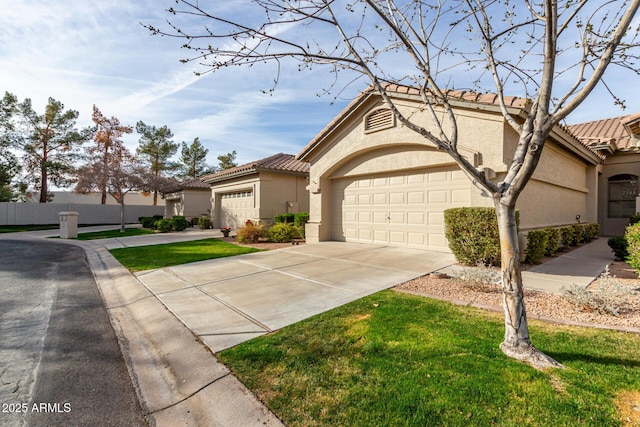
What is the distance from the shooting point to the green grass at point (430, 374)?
91.7 inches

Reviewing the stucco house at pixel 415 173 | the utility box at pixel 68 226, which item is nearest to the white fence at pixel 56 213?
the utility box at pixel 68 226

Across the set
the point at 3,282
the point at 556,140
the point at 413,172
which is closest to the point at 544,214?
the point at 556,140

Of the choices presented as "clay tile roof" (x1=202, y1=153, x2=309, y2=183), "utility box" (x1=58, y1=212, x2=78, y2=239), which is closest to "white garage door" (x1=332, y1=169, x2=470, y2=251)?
"clay tile roof" (x1=202, y1=153, x2=309, y2=183)

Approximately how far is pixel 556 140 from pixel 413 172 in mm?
4608

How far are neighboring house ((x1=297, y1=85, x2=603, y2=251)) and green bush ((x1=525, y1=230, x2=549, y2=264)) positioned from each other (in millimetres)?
550

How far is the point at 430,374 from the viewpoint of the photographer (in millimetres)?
2840

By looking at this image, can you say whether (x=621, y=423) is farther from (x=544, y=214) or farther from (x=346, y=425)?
(x=544, y=214)

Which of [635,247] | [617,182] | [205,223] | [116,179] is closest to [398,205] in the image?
[635,247]

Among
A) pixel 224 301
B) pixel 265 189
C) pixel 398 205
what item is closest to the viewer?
pixel 224 301

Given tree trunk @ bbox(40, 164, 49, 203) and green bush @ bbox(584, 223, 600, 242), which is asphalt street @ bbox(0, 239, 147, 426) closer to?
green bush @ bbox(584, 223, 600, 242)

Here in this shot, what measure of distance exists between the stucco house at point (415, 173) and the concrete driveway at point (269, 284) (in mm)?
1613

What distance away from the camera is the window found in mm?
14116

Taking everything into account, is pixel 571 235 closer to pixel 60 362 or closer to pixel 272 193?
pixel 272 193

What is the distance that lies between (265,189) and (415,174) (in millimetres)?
9331
